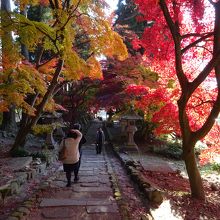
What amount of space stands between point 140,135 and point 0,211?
645 inches

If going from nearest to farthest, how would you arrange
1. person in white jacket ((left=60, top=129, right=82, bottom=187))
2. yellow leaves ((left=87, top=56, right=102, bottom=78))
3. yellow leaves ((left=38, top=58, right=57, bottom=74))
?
1. person in white jacket ((left=60, top=129, right=82, bottom=187))
2. yellow leaves ((left=87, top=56, right=102, bottom=78))
3. yellow leaves ((left=38, top=58, right=57, bottom=74))

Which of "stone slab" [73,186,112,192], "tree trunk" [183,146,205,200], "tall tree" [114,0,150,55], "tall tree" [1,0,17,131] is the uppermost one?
"tall tree" [114,0,150,55]

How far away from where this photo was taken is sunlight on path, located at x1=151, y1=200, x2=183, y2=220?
6475 millimetres

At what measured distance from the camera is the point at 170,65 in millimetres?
12961

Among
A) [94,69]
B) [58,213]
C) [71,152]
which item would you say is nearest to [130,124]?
[94,69]

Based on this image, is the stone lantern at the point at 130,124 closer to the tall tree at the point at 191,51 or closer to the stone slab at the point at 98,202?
the tall tree at the point at 191,51

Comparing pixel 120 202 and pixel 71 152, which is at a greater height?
pixel 71 152

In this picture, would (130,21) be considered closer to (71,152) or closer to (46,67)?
(46,67)

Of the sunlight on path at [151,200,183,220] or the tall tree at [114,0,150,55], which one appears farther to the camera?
the tall tree at [114,0,150,55]

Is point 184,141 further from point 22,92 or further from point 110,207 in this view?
point 22,92

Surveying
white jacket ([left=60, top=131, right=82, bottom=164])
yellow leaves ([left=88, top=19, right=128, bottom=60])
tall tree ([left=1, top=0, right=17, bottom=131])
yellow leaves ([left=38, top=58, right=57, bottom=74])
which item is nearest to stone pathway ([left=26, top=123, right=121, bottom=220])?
white jacket ([left=60, top=131, right=82, bottom=164])

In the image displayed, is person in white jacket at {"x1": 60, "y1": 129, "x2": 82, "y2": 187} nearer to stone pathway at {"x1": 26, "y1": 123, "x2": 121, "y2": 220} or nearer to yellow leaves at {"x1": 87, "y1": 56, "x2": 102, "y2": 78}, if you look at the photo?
stone pathway at {"x1": 26, "y1": 123, "x2": 121, "y2": 220}

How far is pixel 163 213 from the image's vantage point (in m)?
6.76

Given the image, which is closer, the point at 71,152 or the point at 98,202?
the point at 98,202
